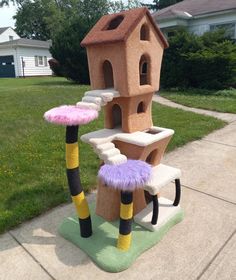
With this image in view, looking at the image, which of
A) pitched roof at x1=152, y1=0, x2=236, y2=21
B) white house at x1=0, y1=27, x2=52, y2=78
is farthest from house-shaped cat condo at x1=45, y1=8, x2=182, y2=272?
white house at x1=0, y1=27, x2=52, y2=78

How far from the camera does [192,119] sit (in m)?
8.05

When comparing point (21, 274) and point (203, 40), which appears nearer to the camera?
point (21, 274)

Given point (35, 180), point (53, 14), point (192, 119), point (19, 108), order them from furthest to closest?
point (53, 14), point (19, 108), point (192, 119), point (35, 180)

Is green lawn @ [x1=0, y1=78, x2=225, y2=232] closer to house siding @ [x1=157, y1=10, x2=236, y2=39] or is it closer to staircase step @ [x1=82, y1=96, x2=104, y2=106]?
staircase step @ [x1=82, y1=96, x2=104, y2=106]

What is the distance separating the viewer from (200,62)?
491 inches

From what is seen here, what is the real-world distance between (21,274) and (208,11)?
17148 mm

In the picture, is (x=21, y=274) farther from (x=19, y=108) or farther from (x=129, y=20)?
(x=19, y=108)

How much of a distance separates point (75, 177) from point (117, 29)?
1370mm

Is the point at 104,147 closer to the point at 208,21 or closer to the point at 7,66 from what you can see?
the point at 208,21

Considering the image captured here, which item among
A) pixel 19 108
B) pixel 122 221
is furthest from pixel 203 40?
pixel 122 221

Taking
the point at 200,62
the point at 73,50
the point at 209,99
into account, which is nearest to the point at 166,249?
the point at 209,99

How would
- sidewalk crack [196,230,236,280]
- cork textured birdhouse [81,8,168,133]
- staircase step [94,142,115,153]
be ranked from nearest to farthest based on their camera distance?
sidewalk crack [196,230,236,280]
cork textured birdhouse [81,8,168,133]
staircase step [94,142,115,153]

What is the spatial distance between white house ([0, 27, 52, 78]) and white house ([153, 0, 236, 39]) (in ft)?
57.8

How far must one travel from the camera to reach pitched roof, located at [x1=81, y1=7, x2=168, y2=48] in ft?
8.64
